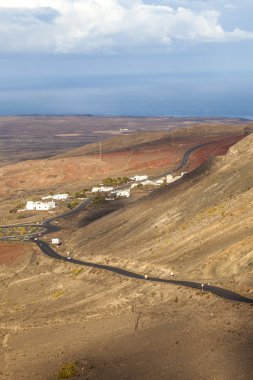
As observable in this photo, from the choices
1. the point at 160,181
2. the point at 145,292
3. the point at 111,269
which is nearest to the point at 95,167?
the point at 160,181

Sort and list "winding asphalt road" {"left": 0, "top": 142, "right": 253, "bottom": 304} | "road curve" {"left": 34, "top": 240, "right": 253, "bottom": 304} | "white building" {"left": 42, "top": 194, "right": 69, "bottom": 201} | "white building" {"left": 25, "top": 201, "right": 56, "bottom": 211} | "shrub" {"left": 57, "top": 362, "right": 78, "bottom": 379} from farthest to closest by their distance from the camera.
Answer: "white building" {"left": 42, "top": 194, "right": 69, "bottom": 201}
"white building" {"left": 25, "top": 201, "right": 56, "bottom": 211}
"winding asphalt road" {"left": 0, "top": 142, "right": 253, "bottom": 304}
"road curve" {"left": 34, "top": 240, "right": 253, "bottom": 304}
"shrub" {"left": 57, "top": 362, "right": 78, "bottom": 379}

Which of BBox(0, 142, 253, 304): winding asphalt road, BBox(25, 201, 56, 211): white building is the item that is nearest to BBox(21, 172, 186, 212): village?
BBox(25, 201, 56, 211): white building

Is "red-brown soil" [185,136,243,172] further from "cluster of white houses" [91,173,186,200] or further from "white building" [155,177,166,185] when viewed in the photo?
"cluster of white houses" [91,173,186,200]

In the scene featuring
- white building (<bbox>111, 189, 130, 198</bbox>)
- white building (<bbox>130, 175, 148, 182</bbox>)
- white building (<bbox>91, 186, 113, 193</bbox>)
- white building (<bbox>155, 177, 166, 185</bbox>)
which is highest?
white building (<bbox>155, 177, 166, 185</bbox>)

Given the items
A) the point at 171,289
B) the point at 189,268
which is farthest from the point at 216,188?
the point at 171,289

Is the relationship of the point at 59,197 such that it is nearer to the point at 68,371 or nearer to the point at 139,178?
the point at 139,178

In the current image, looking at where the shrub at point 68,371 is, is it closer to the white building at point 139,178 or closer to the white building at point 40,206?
the white building at point 40,206

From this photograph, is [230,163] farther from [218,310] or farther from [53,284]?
[218,310]
